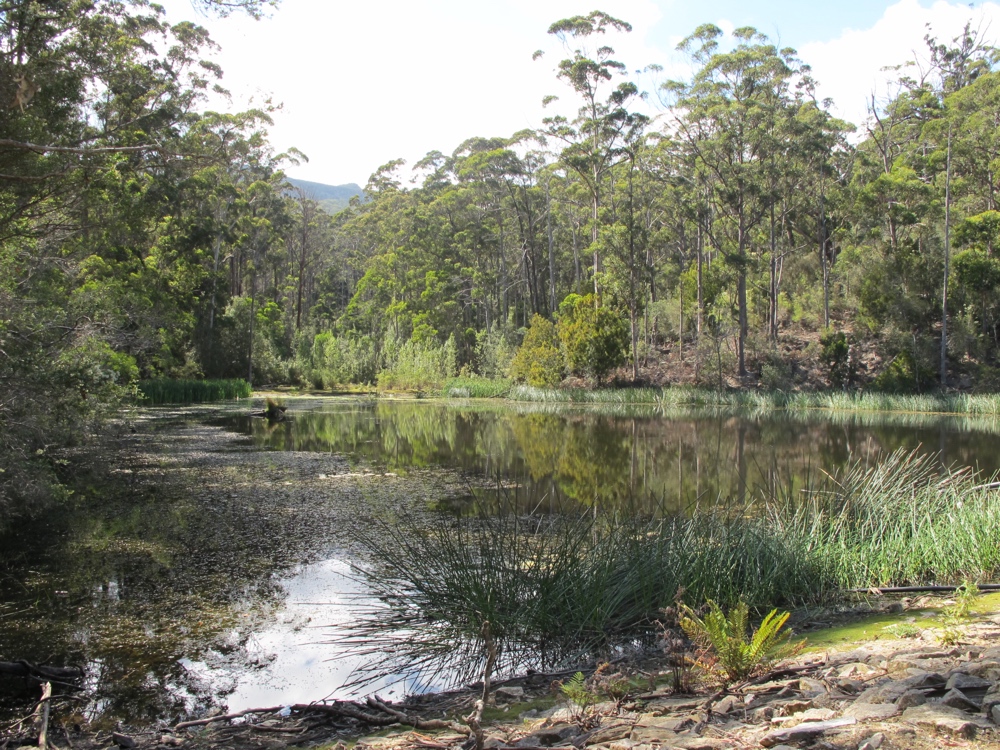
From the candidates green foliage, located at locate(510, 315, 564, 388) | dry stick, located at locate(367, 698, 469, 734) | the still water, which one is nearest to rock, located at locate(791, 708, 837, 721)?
dry stick, located at locate(367, 698, 469, 734)

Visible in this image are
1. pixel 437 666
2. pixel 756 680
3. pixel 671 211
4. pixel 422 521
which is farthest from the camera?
pixel 671 211

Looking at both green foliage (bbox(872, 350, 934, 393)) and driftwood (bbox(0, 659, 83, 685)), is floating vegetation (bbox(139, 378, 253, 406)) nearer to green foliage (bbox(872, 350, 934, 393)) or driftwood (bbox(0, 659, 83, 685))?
driftwood (bbox(0, 659, 83, 685))

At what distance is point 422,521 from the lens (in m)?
7.90

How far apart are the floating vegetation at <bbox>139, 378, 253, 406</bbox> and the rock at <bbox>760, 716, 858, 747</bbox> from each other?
80.5 ft

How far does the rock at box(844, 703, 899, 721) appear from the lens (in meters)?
2.40

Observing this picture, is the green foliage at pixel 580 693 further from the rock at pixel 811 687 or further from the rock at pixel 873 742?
the rock at pixel 873 742

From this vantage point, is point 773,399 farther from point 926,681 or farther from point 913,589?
point 926,681

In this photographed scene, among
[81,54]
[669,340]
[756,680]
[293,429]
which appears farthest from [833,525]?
[669,340]

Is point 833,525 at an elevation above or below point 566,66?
below

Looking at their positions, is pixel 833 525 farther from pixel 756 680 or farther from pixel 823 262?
pixel 823 262

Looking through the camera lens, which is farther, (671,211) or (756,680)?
(671,211)

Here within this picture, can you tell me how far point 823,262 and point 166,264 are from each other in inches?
1061

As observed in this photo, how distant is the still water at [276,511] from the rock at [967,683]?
274 cm

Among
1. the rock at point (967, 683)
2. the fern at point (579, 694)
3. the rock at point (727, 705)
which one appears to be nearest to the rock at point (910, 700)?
the rock at point (967, 683)
